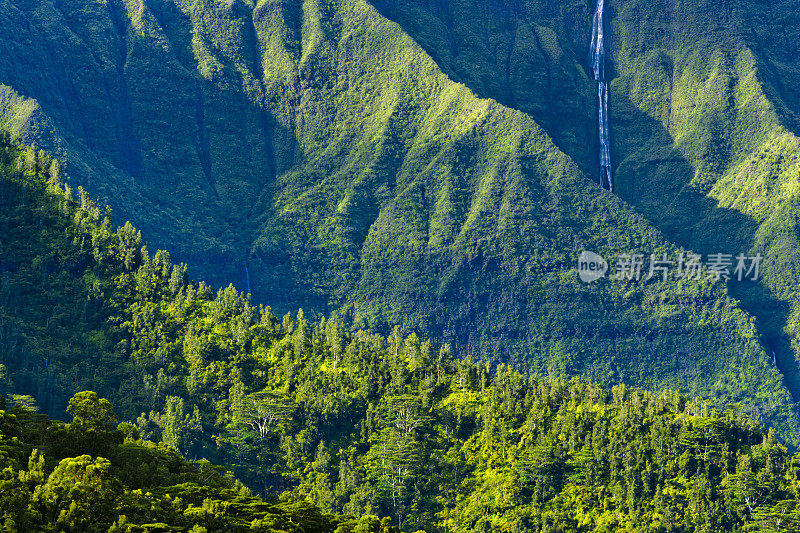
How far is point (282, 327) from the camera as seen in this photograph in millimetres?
170500

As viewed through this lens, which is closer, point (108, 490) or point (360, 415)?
point (108, 490)

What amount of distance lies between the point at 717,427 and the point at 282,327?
6296 centimetres

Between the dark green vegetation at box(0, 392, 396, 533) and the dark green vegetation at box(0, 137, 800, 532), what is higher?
the dark green vegetation at box(0, 137, 800, 532)

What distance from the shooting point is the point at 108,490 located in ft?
240

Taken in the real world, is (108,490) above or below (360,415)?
below

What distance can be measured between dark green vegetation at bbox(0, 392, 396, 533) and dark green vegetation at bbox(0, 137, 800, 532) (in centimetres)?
4162

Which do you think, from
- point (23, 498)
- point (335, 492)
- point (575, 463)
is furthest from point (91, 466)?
point (575, 463)

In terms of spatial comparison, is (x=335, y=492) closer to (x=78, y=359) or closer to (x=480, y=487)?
(x=480, y=487)

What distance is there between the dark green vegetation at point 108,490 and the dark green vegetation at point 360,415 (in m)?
41.6

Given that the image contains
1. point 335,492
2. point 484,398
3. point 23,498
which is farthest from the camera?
point 484,398

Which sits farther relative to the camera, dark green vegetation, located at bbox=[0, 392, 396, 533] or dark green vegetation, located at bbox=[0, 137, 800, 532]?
dark green vegetation, located at bbox=[0, 137, 800, 532]

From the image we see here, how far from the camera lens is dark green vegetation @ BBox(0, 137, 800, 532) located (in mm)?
138125

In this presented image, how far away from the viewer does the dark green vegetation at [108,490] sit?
7112cm

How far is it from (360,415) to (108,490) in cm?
7856
